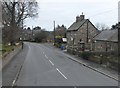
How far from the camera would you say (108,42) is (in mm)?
50188

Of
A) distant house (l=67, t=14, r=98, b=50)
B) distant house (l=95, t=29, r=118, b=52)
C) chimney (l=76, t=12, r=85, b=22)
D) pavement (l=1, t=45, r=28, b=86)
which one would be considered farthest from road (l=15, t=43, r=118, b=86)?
chimney (l=76, t=12, r=85, b=22)

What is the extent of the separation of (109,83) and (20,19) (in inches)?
1949

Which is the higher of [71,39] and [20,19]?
[20,19]

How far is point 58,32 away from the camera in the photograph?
117 meters

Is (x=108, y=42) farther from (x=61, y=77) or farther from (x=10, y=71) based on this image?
(x=61, y=77)

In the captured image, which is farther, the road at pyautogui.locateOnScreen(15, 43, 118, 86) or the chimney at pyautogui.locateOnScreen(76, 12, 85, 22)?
the chimney at pyautogui.locateOnScreen(76, 12, 85, 22)

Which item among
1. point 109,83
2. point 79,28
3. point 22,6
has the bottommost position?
point 109,83

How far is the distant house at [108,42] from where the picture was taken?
152ft

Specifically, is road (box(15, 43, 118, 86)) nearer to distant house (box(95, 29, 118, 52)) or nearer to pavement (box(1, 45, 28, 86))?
pavement (box(1, 45, 28, 86))

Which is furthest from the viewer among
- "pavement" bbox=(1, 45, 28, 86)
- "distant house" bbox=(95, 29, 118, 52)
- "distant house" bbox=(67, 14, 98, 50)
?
"distant house" bbox=(67, 14, 98, 50)

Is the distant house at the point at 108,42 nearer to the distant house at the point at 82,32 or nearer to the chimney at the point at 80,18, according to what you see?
the distant house at the point at 82,32

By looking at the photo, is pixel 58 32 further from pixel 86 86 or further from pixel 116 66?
pixel 86 86

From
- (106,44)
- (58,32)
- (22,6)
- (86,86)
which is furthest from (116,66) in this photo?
(58,32)

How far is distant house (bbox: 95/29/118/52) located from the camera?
46475mm
